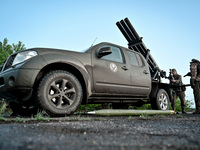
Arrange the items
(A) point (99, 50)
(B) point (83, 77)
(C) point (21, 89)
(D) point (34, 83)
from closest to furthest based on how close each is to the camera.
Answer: (C) point (21, 89), (D) point (34, 83), (B) point (83, 77), (A) point (99, 50)

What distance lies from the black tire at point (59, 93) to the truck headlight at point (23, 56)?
1.59ft

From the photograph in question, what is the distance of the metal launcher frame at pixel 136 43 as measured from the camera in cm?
758

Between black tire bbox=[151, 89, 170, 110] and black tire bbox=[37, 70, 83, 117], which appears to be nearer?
black tire bbox=[37, 70, 83, 117]

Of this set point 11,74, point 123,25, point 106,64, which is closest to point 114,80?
point 106,64

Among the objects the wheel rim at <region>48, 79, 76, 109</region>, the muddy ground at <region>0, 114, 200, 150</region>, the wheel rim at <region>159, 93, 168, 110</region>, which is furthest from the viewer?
the wheel rim at <region>159, 93, 168, 110</region>

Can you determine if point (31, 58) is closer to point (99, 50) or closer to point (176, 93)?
point (99, 50)

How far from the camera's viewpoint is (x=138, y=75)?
17.3 feet

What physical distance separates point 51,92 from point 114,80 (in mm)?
1514

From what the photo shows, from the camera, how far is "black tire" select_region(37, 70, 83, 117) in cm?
338

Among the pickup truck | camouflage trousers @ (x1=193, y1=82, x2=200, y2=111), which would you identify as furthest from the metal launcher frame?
the pickup truck

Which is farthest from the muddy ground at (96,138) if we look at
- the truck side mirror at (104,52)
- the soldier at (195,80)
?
the soldier at (195,80)

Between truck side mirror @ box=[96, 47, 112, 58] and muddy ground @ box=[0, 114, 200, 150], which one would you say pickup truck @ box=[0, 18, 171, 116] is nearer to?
truck side mirror @ box=[96, 47, 112, 58]

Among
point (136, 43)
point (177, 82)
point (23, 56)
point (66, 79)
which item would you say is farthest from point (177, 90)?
point (23, 56)

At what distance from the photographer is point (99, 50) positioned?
4.36 meters
